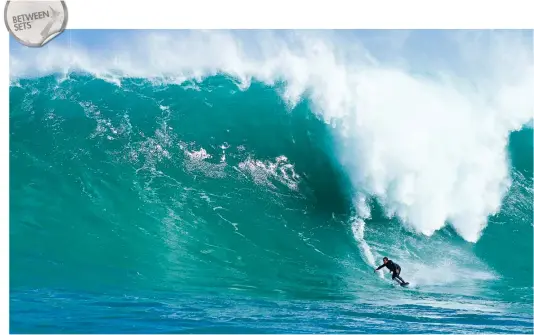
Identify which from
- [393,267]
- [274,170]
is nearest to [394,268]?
[393,267]

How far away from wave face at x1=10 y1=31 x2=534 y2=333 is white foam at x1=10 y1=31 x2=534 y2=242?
0.03m

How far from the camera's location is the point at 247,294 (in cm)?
873

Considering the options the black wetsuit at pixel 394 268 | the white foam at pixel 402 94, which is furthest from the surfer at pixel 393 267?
the white foam at pixel 402 94

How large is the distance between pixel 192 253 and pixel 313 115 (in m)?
4.02

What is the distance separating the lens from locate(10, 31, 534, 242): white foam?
10.3 metres

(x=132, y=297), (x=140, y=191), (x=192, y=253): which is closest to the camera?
(x=132, y=297)

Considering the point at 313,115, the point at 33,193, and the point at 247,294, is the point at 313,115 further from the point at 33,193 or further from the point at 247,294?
the point at 33,193

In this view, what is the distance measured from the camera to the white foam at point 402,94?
33.7ft

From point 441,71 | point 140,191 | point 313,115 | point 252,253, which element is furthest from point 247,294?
point 441,71

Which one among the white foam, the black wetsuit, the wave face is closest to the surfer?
the black wetsuit

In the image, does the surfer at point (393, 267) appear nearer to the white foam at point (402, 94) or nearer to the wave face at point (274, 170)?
the wave face at point (274, 170)

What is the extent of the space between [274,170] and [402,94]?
3246 millimetres

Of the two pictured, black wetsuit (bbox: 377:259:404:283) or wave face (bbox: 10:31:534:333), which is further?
wave face (bbox: 10:31:534:333)

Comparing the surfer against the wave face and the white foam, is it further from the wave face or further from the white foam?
the white foam
